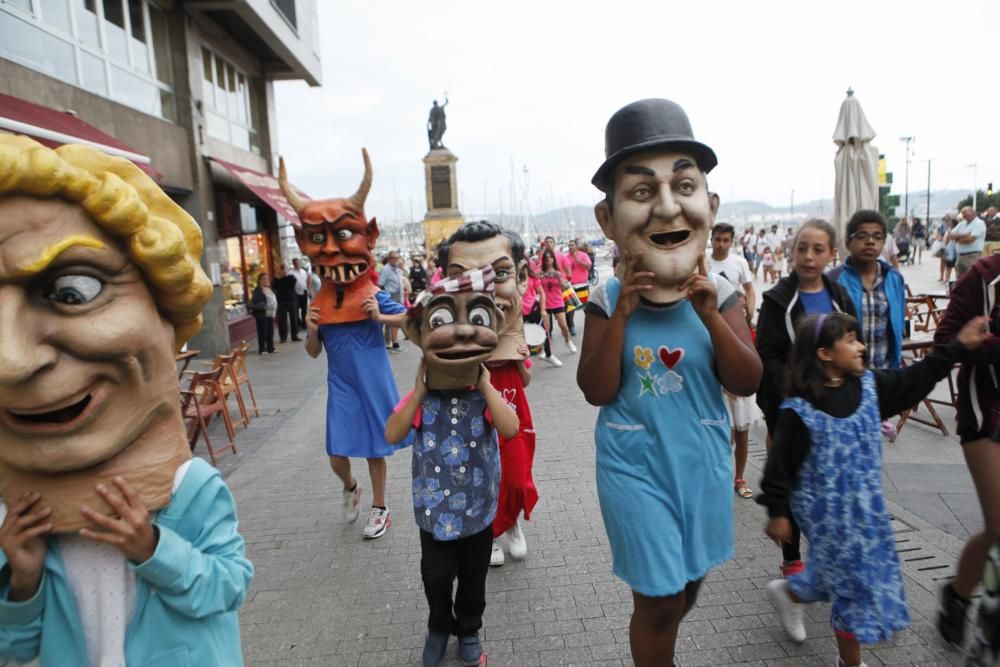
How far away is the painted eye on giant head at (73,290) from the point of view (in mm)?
1485

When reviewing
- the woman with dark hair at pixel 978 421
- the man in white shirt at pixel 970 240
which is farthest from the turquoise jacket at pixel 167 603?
the man in white shirt at pixel 970 240

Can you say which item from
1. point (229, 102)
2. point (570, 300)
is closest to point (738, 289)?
point (570, 300)

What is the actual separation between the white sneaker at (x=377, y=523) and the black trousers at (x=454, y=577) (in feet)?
4.68

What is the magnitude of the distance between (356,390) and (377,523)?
0.91 meters

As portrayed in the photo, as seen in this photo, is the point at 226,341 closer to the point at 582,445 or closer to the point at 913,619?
the point at 582,445

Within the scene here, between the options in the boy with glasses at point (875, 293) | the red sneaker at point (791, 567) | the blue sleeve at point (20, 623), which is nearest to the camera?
the blue sleeve at point (20, 623)

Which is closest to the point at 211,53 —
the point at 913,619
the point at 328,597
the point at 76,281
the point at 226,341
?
the point at 226,341

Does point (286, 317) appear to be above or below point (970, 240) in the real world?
below

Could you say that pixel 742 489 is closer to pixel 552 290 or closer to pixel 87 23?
pixel 552 290

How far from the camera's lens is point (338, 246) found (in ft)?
12.9

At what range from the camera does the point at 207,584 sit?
162 cm

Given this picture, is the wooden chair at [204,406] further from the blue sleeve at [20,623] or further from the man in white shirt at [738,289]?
the man in white shirt at [738,289]

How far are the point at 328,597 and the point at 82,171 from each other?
8.99 ft

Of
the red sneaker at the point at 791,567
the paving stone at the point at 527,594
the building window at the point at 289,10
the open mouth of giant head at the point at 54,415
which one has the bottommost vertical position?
the paving stone at the point at 527,594
